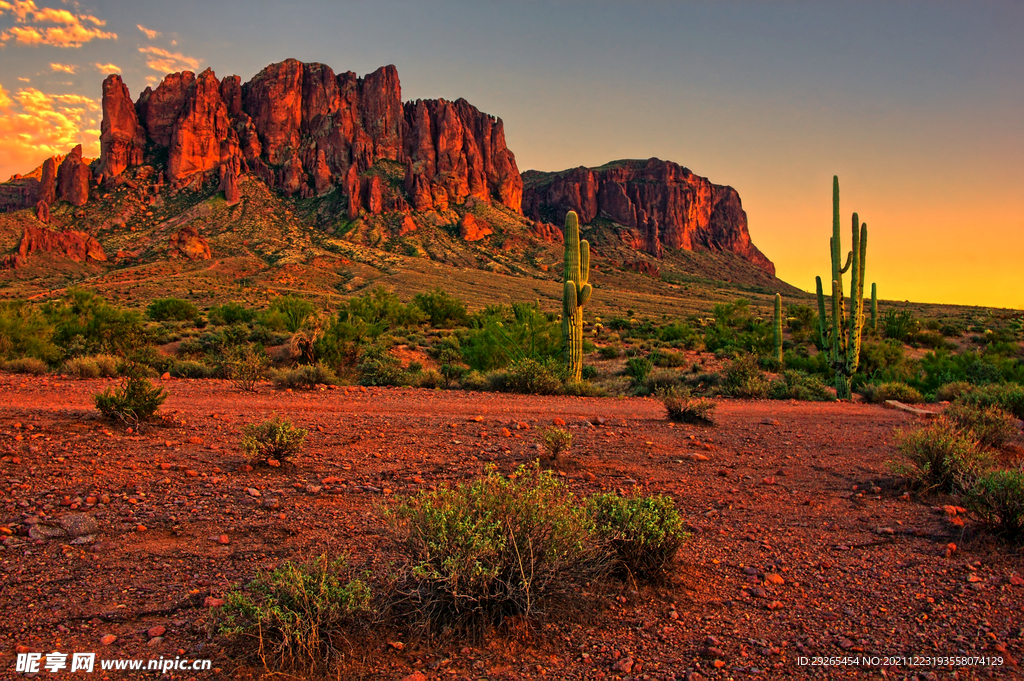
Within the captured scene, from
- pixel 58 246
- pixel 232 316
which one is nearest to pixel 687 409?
pixel 232 316

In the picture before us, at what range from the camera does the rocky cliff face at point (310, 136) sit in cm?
9888

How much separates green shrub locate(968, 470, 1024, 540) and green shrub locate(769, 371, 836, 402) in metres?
9.59

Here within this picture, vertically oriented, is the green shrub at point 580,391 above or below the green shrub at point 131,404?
below

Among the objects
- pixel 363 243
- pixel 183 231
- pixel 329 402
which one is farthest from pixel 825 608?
pixel 363 243

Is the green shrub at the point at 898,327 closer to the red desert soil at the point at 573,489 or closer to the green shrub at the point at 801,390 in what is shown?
the green shrub at the point at 801,390

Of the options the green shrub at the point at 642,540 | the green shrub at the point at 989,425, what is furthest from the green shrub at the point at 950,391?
the green shrub at the point at 642,540

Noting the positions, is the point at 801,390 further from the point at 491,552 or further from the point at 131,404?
the point at 131,404

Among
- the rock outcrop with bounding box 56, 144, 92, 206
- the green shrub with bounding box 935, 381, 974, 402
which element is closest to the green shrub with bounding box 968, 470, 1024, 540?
the green shrub with bounding box 935, 381, 974, 402

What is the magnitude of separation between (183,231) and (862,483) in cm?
8071

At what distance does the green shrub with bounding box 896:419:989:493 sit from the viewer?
219 inches

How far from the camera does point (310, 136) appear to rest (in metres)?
112

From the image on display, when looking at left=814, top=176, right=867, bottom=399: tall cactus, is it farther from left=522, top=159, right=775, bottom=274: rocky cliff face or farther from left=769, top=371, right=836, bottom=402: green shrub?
left=522, top=159, right=775, bottom=274: rocky cliff face

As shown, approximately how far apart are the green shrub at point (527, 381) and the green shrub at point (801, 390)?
5.56 meters

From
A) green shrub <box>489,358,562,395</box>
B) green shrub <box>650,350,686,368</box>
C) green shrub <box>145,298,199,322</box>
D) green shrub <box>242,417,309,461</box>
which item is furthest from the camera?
green shrub <box>145,298,199,322</box>
